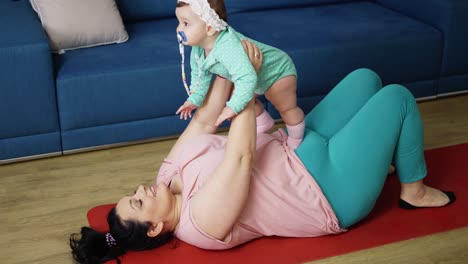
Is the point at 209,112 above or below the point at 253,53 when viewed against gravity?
below

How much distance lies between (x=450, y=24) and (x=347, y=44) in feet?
2.02

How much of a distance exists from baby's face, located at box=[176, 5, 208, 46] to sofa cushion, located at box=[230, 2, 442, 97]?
1218 millimetres

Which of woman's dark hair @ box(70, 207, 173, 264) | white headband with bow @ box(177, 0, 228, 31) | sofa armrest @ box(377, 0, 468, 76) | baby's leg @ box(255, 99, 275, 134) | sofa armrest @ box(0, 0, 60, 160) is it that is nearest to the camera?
white headband with bow @ box(177, 0, 228, 31)

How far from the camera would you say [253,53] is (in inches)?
77.4

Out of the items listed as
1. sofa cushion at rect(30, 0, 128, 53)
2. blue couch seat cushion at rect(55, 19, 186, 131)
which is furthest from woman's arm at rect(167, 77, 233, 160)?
sofa cushion at rect(30, 0, 128, 53)

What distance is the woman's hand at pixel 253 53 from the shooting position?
6.42 ft

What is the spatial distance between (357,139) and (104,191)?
115 centimetres

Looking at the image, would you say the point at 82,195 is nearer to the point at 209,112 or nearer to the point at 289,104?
the point at 209,112

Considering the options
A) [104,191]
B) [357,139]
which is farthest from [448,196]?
[104,191]

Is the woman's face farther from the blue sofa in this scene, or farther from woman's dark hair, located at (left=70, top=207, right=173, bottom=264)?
the blue sofa

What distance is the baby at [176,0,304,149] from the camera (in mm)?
1879

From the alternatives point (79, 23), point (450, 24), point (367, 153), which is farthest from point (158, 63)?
point (450, 24)

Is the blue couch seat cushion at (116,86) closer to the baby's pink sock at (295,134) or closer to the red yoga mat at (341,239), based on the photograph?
the red yoga mat at (341,239)

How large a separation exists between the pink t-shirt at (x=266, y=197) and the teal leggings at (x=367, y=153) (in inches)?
2.1
